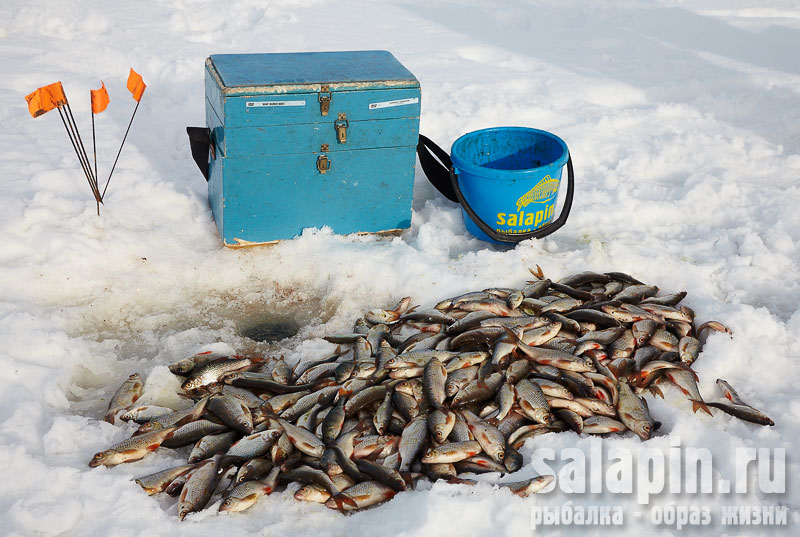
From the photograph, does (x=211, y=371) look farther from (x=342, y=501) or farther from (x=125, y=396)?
(x=342, y=501)

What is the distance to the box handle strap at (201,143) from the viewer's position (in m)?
4.62

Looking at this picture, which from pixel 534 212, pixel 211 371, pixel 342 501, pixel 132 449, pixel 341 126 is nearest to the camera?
pixel 342 501

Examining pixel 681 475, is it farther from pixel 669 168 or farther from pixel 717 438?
pixel 669 168

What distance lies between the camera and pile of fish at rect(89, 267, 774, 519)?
3.00 m

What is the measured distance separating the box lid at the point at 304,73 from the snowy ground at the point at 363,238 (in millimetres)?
997

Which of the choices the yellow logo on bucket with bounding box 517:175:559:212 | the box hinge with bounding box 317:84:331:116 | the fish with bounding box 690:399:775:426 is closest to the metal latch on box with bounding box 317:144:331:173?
the box hinge with bounding box 317:84:331:116

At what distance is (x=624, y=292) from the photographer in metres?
4.14

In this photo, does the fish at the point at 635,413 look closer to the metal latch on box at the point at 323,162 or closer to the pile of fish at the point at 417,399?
the pile of fish at the point at 417,399

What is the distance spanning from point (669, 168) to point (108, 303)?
424 centimetres

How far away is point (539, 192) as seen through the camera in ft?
15.7

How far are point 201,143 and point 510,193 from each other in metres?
2.05

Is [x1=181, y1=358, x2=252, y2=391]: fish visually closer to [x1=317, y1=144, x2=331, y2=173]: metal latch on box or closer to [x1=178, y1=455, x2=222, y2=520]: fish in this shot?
[x1=178, y1=455, x2=222, y2=520]: fish

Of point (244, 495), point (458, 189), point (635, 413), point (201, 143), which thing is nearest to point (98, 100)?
point (201, 143)

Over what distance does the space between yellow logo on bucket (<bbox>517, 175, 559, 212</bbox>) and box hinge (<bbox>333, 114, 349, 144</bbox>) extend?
1.22m
